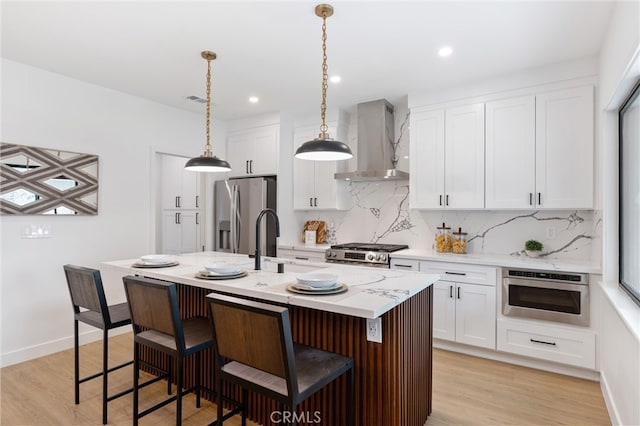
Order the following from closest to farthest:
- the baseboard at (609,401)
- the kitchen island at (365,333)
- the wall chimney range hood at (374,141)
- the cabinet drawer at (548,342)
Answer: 1. the kitchen island at (365,333)
2. the baseboard at (609,401)
3. the cabinet drawer at (548,342)
4. the wall chimney range hood at (374,141)

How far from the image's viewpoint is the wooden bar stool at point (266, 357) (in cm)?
140

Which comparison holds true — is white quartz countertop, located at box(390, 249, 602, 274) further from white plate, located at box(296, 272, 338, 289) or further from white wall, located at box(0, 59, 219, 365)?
white wall, located at box(0, 59, 219, 365)

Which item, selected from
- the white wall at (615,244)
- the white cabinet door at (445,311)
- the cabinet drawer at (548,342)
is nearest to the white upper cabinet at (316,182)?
the white cabinet door at (445,311)

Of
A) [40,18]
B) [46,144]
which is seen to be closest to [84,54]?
[40,18]

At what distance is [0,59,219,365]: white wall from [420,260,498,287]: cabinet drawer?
3.27 metres

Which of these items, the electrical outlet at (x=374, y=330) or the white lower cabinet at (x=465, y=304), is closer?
the electrical outlet at (x=374, y=330)

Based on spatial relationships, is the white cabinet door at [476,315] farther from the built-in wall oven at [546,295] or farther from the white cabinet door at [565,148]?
the white cabinet door at [565,148]

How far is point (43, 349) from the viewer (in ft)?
10.9

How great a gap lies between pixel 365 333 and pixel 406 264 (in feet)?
6.37

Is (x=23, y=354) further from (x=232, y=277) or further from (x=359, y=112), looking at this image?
(x=359, y=112)

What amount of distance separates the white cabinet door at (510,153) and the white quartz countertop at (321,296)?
1.65 metres

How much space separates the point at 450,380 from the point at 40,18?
4138mm

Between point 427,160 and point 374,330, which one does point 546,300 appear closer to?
point 427,160

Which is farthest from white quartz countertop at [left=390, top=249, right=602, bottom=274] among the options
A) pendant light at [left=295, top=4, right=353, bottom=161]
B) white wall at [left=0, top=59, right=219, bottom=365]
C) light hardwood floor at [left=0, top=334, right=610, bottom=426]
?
white wall at [left=0, top=59, right=219, bottom=365]
